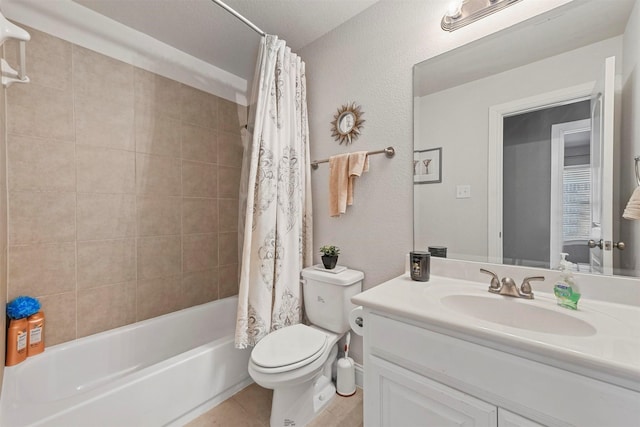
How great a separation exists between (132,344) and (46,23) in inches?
77.1

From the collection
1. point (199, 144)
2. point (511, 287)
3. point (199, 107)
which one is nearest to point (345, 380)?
point (511, 287)

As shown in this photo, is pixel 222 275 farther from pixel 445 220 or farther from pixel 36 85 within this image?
pixel 445 220

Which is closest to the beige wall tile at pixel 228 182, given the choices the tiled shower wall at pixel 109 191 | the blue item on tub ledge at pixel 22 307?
the tiled shower wall at pixel 109 191

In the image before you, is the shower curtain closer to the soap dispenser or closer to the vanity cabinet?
the vanity cabinet

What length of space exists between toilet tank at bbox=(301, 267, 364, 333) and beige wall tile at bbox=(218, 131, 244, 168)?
127 centimetres

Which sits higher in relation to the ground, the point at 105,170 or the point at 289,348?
the point at 105,170

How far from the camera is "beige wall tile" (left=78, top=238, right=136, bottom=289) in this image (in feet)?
5.01

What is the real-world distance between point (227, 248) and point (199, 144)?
0.92 metres

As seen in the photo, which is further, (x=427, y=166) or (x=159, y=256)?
(x=159, y=256)

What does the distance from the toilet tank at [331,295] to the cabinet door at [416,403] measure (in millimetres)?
549

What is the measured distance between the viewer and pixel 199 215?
206 cm

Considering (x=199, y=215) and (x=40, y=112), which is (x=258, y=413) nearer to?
(x=199, y=215)

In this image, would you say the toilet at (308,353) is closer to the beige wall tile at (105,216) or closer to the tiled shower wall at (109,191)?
the tiled shower wall at (109,191)

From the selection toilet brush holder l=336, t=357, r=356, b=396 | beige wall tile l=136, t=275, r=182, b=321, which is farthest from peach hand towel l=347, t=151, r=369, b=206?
beige wall tile l=136, t=275, r=182, b=321
